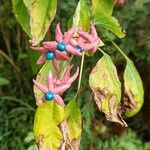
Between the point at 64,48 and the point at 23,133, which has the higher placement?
the point at 64,48

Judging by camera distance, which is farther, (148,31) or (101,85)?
(148,31)

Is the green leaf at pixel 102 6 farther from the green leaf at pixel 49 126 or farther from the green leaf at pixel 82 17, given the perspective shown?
the green leaf at pixel 49 126

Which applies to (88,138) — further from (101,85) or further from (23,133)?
(101,85)

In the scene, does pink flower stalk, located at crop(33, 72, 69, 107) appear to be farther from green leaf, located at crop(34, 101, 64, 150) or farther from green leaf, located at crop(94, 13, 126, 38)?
green leaf, located at crop(94, 13, 126, 38)

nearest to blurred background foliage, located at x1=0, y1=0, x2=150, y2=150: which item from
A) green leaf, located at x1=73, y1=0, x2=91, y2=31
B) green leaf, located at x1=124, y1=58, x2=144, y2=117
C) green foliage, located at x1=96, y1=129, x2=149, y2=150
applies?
green foliage, located at x1=96, y1=129, x2=149, y2=150

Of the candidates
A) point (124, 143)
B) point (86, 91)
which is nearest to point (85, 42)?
point (86, 91)

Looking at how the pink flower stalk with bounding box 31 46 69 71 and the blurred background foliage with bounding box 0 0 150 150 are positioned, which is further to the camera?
the blurred background foliage with bounding box 0 0 150 150

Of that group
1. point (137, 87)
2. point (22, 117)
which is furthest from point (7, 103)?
point (137, 87)
